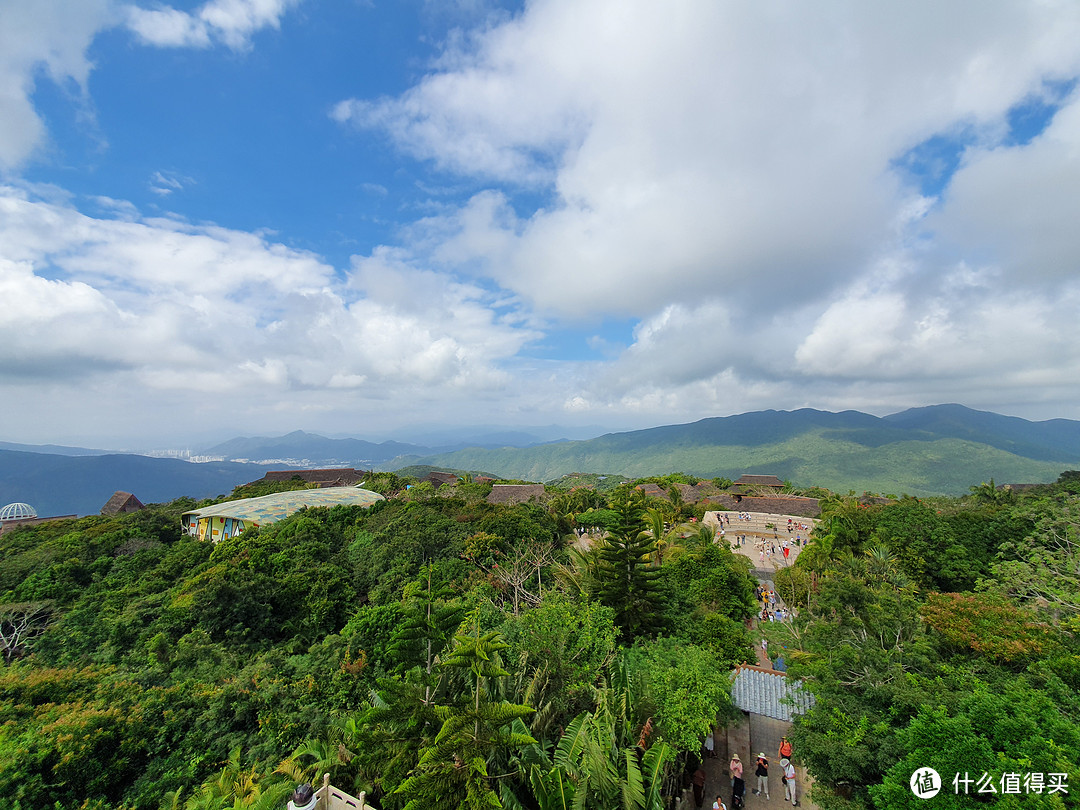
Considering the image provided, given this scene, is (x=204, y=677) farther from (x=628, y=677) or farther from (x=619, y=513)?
(x=619, y=513)

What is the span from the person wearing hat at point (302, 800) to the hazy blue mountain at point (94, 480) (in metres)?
188

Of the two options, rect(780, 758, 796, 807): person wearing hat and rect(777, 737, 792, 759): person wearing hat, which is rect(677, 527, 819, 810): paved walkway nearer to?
rect(780, 758, 796, 807): person wearing hat

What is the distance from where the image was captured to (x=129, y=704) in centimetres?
812

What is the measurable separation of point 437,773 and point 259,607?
12.1 metres

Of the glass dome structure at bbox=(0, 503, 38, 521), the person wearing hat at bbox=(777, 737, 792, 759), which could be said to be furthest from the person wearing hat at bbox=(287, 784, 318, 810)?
the glass dome structure at bbox=(0, 503, 38, 521)

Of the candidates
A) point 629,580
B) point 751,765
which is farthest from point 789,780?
point 629,580

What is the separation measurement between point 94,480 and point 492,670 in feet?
790

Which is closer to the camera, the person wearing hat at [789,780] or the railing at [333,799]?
the railing at [333,799]

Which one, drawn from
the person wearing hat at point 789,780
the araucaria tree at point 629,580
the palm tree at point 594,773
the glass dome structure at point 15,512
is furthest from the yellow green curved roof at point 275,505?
the glass dome structure at point 15,512

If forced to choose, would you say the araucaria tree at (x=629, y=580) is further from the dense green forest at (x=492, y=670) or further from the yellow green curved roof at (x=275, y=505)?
the yellow green curved roof at (x=275, y=505)

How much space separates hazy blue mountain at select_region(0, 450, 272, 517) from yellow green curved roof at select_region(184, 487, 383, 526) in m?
160

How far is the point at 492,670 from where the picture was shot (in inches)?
219

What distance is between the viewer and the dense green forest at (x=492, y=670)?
6.05 metres

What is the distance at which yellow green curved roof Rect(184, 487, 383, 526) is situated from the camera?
26442 millimetres
